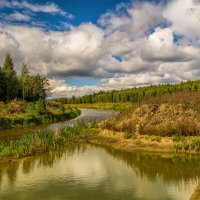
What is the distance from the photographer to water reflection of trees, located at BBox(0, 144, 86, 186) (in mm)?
26484

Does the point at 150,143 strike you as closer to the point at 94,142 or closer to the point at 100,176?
the point at 94,142

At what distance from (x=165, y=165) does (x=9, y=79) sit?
82.1 metres

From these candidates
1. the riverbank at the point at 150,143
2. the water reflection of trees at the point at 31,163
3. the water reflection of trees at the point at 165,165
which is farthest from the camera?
the riverbank at the point at 150,143

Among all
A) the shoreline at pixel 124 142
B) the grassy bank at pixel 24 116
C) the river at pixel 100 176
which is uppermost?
the grassy bank at pixel 24 116

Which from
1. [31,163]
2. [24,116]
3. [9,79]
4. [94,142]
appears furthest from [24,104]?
[31,163]

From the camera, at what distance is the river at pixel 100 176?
69.7 feet

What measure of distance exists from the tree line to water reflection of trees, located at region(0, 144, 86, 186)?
65934 mm

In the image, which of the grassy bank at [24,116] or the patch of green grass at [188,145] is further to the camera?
the grassy bank at [24,116]

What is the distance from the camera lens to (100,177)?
2528 centimetres

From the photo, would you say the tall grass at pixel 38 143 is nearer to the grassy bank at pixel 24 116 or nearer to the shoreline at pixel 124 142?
the shoreline at pixel 124 142

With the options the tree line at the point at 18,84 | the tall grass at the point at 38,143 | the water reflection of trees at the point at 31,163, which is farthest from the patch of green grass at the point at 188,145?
the tree line at the point at 18,84

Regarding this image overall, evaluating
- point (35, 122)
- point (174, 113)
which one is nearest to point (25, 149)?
point (174, 113)

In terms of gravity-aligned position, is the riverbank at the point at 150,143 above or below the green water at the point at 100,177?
above

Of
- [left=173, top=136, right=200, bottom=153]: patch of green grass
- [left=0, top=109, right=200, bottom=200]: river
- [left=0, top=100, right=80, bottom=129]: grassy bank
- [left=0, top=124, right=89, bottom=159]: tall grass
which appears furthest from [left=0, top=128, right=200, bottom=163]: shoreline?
[left=0, top=100, right=80, bottom=129]: grassy bank
